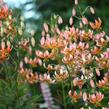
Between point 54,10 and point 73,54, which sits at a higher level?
point 54,10

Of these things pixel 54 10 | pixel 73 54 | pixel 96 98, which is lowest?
pixel 96 98

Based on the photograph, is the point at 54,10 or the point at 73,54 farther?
the point at 54,10

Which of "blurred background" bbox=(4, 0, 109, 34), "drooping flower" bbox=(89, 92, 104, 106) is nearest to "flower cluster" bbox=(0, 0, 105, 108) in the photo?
"drooping flower" bbox=(89, 92, 104, 106)

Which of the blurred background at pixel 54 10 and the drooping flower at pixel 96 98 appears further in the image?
the blurred background at pixel 54 10

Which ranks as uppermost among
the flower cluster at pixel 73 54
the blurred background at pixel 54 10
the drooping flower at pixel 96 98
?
the blurred background at pixel 54 10

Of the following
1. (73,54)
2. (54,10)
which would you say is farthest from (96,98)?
(54,10)

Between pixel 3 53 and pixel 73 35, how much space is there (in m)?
0.44

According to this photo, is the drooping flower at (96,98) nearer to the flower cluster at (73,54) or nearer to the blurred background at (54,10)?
the flower cluster at (73,54)

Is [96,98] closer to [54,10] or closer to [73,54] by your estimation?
[73,54]

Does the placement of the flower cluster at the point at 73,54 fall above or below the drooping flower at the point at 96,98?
above

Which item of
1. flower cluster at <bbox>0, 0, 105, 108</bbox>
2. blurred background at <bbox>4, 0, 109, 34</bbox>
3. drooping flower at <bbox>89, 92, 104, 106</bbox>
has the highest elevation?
blurred background at <bbox>4, 0, 109, 34</bbox>

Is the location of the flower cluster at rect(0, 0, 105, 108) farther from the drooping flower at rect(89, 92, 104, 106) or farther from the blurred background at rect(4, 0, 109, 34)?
the blurred background at rect(4, 0, 109, 34)

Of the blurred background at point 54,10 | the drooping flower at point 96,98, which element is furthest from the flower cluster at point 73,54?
the blurred background at point 54,10

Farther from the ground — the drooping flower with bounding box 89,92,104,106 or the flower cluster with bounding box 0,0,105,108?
the flower cluster with bounding box 0,0,105,108
